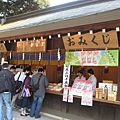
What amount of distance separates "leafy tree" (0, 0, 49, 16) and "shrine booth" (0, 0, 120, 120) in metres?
12.8

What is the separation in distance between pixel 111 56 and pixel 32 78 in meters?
2.98

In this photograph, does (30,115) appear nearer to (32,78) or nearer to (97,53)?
(32,78)

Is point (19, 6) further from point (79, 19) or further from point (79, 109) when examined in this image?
point (79, 19)

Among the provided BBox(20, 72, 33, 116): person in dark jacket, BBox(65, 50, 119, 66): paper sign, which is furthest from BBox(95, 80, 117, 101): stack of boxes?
BBox(20, 72, 33, 116): person in dark jacket

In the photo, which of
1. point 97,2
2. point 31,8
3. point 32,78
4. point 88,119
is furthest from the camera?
point 31,8

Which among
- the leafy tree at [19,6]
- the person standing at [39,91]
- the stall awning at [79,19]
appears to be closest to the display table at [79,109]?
the person standing at [39,91]

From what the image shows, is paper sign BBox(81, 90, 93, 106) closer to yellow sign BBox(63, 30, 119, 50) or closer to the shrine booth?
the shrine booth

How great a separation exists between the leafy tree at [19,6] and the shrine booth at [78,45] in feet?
41.9

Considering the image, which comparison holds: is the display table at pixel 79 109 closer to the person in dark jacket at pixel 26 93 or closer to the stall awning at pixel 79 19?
the person in dark jacket at pixel 26 93

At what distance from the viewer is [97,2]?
8719 mm

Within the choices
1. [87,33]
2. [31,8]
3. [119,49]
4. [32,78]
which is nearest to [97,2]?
[87,33]

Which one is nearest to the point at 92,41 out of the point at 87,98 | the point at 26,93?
the point at 87,98

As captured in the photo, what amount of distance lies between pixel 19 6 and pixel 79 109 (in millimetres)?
17448

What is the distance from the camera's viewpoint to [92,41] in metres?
6.27
